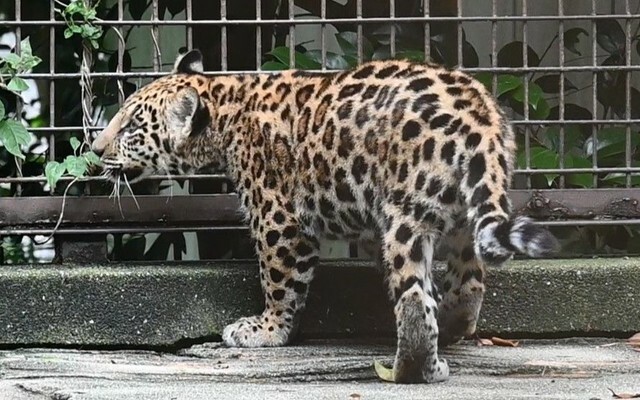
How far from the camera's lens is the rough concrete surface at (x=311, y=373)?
174 inches

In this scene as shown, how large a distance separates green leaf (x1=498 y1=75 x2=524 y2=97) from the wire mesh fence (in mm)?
12

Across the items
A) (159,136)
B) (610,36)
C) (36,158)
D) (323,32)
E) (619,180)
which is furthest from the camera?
(36,158)

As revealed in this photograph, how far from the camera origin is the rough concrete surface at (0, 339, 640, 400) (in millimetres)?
4418

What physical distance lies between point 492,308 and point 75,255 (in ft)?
7.16

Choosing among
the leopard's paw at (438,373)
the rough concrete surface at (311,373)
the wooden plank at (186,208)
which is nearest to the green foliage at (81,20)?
the wooden plank at (186,208)

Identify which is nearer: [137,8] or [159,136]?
[159,136]

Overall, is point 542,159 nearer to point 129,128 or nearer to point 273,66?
point 273,66

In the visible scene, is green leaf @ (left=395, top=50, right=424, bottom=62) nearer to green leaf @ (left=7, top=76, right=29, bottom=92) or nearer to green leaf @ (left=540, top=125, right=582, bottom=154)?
green leaf @ (left=540, top=125, right=582, bottom=154)

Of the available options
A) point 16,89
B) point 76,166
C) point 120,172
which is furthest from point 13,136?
point 120,172

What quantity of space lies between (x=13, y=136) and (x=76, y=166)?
1.12 ft

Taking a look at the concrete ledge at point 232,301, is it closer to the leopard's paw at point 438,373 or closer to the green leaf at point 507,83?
the green leaf at point 507,83

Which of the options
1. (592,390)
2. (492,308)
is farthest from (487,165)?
(492,308)

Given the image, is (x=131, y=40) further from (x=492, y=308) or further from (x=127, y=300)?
(x=492, y=308)

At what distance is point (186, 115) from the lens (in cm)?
575
